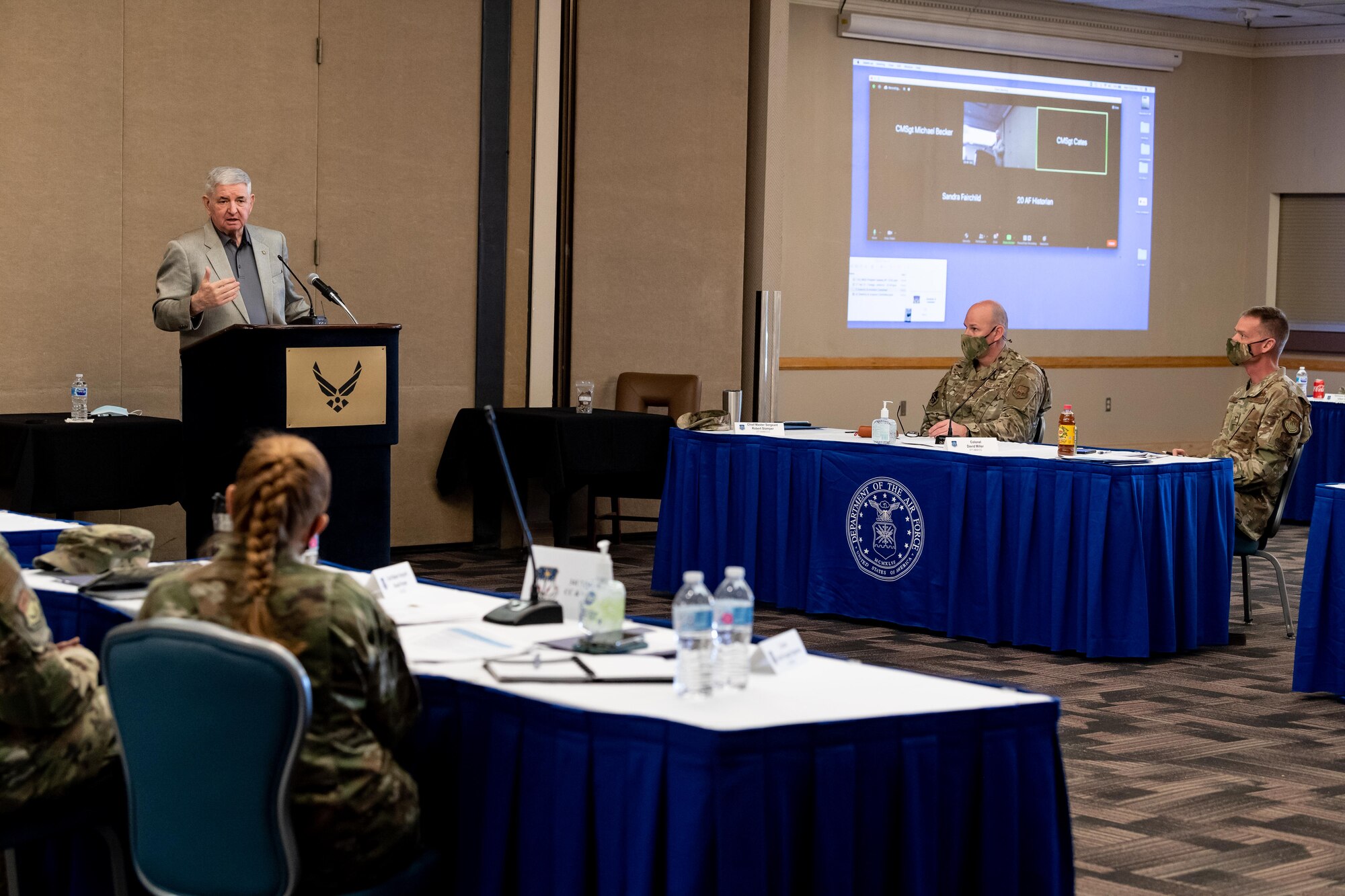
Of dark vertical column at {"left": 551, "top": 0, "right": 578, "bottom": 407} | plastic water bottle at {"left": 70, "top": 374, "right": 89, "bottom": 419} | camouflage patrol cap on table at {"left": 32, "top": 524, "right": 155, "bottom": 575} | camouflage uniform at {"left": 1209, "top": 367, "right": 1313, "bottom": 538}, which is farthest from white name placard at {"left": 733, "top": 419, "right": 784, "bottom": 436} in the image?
camouflage patrol cap on table at {"left": 32, "top": 524, "right": 155, "bottom": 575}

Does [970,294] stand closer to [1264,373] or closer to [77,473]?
[1264,373]

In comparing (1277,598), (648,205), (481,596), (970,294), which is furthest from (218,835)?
(970,294)

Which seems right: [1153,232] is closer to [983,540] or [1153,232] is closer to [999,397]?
[999,397]

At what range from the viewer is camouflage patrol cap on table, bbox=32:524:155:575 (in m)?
3.48

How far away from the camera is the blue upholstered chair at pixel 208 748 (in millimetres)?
2141

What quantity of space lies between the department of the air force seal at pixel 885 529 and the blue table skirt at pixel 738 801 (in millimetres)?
3610

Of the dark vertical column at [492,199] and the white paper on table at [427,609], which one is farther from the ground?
the dark vertical column at [492,199]

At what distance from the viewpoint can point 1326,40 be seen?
1225cm

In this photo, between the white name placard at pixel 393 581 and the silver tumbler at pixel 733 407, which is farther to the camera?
the silver tumbler at pixel 733 407

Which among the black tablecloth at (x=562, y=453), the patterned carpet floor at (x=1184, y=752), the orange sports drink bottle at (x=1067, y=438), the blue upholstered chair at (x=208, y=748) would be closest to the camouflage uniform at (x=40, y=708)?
the blue upholstered chair at (x=208, y=748)

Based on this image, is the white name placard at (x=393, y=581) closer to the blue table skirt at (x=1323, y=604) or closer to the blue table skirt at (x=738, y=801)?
the blue table skirt at (x=738, y=801)

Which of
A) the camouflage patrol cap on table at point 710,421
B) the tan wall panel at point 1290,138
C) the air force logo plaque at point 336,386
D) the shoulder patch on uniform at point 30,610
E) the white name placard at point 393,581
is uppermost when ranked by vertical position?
the tan wall panel at point 1290,138

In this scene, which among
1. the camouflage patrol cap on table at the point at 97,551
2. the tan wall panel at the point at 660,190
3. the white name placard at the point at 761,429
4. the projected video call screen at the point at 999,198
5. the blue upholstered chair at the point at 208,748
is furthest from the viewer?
the projected video call screen at the point at 999,198

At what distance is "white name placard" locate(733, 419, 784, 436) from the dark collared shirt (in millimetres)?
2111
